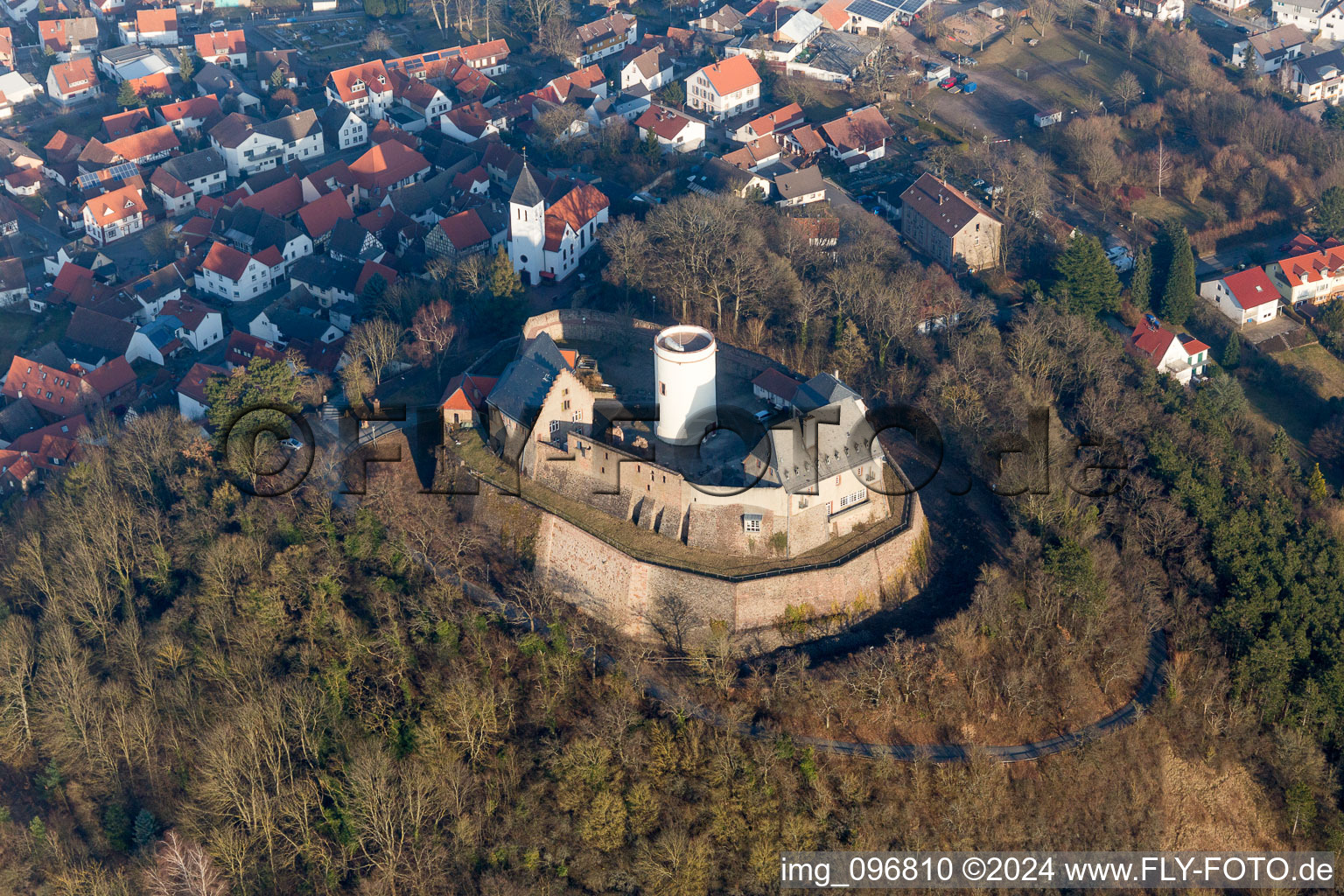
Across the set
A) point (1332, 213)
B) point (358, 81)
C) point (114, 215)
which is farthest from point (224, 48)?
point (1332, 213)

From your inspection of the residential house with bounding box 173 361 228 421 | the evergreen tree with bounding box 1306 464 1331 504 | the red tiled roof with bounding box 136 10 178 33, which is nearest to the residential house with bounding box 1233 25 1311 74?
the evergreen tree with bounding box 1306 464 1331 504

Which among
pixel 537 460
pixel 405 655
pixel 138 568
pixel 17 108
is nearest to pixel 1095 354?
pixel 537 460

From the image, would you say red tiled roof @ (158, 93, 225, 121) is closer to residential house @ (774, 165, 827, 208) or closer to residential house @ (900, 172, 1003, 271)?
residential house @ (774, 165, 827, 208)

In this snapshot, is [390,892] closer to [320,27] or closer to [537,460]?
[537,460]

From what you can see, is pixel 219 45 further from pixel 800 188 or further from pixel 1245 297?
pixel 1245 297

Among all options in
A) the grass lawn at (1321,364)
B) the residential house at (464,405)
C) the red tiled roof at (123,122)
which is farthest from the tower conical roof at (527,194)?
the red tiled roof at (123,122)
